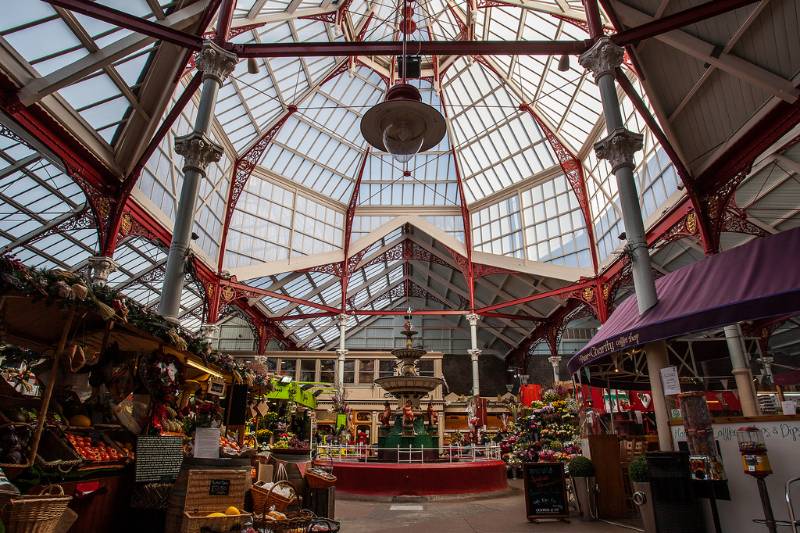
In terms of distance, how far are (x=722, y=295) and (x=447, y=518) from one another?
5.64m

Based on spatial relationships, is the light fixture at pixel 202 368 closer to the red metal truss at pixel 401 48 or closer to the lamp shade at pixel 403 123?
the lamp shade at pixel 403 123

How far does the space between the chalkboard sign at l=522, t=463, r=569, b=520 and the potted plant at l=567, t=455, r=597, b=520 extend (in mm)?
347

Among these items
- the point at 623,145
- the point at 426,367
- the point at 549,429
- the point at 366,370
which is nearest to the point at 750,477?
the point at 623,145

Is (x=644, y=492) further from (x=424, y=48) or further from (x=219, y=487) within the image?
(x=424, y=48)

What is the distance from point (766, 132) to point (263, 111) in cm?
1829

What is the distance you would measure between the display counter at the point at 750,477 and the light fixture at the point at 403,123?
215 inches

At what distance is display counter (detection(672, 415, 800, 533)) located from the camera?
183 inches

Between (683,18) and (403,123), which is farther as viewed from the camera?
(683,18)

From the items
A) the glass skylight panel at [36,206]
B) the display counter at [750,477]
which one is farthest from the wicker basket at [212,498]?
the glass skylight panel at [36,206]

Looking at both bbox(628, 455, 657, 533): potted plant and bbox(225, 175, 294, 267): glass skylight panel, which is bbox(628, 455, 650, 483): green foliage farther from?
bbox(225, 175, 294, 267): glass skylight panel

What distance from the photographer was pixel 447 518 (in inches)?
319

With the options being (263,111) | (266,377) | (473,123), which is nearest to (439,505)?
(266,377)

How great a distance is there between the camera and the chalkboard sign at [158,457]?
196 inches

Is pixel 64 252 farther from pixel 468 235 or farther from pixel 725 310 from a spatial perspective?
pixel 725 310
